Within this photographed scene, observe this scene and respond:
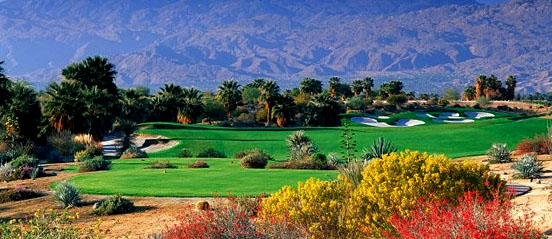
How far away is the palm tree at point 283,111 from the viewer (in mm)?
78125

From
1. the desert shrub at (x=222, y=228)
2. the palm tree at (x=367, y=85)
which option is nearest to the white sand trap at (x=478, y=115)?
the palm tree at (x=367, y=85)

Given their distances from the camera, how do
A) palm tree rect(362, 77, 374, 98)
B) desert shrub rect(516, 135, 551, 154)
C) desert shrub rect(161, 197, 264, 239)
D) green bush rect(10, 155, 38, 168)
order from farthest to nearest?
palm tree rect(362, 77, 374, 98) < desert shrub rect(516, 135, 551, 154) < green bush rect(10, 155, 38, 168) < desert shrub rect(161, 197, 264, 239)

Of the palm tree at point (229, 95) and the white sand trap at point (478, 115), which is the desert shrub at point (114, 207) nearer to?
the palm tree at point (229, 95)

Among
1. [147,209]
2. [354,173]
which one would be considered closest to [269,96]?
[147,209]

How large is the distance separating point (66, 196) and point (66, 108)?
3221 cm

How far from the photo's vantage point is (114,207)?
58.5 ft

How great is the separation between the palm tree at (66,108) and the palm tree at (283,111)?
32598 millimetres

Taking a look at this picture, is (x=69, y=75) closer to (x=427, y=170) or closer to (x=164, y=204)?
(x=164, y=204)

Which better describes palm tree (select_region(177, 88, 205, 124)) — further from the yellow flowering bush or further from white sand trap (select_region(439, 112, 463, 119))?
the yellow flowering bush

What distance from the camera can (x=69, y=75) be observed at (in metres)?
61.3

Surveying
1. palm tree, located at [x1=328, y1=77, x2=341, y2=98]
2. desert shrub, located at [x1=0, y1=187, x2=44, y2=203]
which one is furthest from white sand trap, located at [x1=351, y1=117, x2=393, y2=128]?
desert shrub, located at [x1=0, y1=187, x2=44, y2=203]

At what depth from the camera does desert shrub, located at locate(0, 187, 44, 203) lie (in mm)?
20772

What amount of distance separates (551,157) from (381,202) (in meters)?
18.4

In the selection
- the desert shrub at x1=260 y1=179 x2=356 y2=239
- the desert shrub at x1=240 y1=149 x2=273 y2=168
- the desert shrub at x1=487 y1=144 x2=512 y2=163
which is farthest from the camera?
the desert shrub at x1=240 y1=149 x2=273 y2=168
